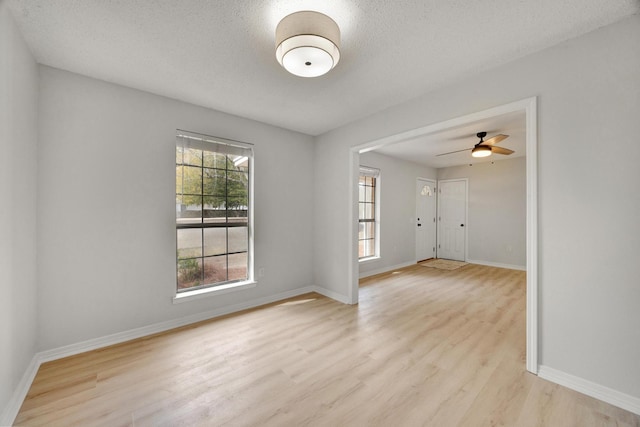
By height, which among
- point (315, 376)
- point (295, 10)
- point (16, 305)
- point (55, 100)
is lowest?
point (315, 376)

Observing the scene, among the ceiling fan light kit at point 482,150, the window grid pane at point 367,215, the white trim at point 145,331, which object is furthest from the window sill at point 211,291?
the ceiling fan light kit at point 482,150

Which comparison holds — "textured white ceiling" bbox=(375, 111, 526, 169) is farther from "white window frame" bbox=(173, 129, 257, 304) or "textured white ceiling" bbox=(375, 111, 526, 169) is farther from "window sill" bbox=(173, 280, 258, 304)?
"window sill" bbox=(173, 280, 258, 304)

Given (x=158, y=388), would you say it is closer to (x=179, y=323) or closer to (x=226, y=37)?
(x=179, y=323)

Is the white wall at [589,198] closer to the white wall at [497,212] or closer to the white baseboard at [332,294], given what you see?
the white baseboard at [332,294]

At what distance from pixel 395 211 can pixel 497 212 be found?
2.48 metres

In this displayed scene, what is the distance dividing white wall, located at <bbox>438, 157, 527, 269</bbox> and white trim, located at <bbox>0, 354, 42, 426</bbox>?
24.4 feet

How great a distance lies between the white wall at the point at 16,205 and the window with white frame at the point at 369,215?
458cm

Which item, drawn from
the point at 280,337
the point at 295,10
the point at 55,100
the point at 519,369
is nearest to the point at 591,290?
the point at 519,369

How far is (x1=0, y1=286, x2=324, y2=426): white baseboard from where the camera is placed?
1.66 m

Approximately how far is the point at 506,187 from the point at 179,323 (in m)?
6.88

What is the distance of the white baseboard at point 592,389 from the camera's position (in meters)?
1.68

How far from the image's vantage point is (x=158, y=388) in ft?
6.21

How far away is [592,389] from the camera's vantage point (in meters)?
1.81

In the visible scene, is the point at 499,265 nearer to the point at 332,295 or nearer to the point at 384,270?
the point at 384,270
